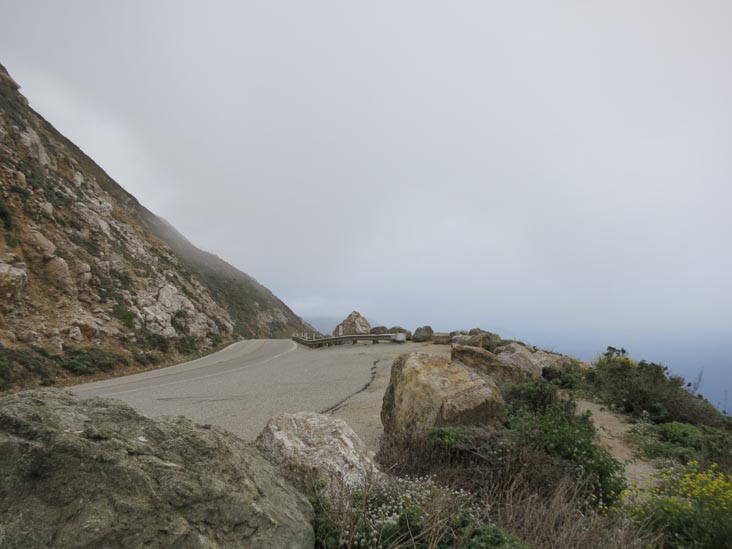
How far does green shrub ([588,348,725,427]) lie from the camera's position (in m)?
9.74

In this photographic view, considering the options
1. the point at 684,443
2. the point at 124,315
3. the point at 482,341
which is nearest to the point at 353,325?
the point at 482,341

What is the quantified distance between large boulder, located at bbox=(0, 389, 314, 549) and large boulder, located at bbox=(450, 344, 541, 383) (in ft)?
28.9

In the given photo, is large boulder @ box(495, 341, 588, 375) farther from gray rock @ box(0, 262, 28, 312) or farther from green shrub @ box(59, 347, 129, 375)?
gray rock @ box(0, 262, 28, 312)

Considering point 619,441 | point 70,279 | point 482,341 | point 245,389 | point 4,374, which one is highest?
point 482,341

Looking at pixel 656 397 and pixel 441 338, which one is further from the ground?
pixel 441 338

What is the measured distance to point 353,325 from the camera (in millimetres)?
32906

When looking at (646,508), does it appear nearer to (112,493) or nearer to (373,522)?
(373,522)

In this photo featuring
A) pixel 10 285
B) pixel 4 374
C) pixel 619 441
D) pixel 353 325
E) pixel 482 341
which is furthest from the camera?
pixel 353 325

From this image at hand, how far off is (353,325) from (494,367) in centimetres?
2281

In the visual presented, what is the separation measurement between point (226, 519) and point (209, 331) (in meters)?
28.0

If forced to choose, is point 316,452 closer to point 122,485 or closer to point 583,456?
point 122,485

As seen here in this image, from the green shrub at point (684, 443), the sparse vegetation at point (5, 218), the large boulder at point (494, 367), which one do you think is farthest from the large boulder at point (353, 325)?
the green shrub at point (684, 443)

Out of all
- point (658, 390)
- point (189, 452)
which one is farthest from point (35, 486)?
point (658, 390)

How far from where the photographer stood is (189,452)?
2594 mm
